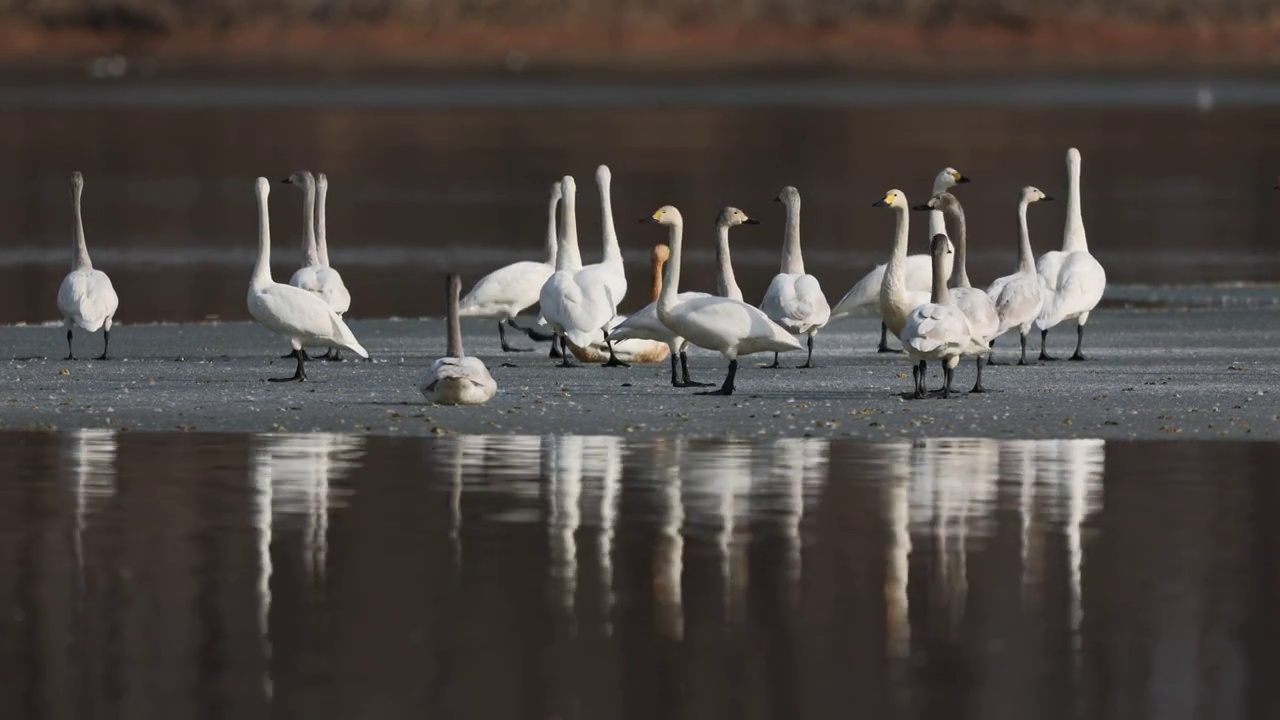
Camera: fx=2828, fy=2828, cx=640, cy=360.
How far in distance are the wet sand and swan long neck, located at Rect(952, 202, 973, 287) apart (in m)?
0.62

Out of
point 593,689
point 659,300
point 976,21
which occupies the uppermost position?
point 976,21

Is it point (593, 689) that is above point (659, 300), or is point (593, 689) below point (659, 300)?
below

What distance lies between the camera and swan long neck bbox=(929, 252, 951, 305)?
55.0 feet

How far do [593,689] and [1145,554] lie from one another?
311 centimetres

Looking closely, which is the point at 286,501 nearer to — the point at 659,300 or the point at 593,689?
the point at 593,689

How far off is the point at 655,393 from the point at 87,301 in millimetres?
4516

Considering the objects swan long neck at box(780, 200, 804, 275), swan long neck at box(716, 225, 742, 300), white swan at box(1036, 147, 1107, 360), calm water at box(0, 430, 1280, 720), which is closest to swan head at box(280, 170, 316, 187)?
swan long neck at box(780, 200, 804, 275)

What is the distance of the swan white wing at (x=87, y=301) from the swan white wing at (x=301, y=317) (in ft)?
5.42

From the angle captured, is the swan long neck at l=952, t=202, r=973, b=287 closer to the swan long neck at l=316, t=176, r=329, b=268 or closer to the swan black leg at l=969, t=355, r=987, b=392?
the swan black leg at l=969, t=355, r=987, b=392

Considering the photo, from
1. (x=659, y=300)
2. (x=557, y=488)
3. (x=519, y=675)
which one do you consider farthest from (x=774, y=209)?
(x=519, y=675)

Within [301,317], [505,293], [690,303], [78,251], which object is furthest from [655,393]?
[78,251]

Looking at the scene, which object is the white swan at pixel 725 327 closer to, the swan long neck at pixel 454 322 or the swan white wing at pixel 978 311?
the swan white wing at pixel 978 311

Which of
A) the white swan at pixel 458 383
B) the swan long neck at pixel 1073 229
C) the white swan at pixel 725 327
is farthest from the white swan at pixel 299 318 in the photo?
the swan long neck at pixel 1073 229

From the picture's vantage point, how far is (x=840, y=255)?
110 feet
